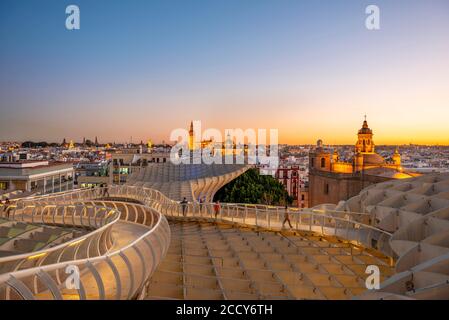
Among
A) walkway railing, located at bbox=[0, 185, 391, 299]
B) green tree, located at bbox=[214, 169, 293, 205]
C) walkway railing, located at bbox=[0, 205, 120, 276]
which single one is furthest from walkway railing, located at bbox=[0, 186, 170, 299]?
green tree, located at bbox=[214, 169, 293, 205]

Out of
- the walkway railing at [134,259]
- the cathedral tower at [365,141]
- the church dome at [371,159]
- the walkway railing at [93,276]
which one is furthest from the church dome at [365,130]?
the walkway railing at [93,276]

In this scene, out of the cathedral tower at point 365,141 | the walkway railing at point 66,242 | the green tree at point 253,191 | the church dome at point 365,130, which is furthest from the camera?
the church dome at point 365,130

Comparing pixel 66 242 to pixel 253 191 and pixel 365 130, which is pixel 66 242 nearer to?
pixel 253 191

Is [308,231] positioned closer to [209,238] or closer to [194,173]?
[209,238]

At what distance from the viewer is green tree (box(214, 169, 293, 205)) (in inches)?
1570

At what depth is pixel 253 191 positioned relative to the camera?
40000 millimetres

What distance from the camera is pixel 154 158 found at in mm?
79000

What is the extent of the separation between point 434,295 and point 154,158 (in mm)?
76382

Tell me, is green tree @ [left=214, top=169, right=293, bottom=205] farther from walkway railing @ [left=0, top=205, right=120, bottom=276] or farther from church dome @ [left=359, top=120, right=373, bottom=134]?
church dome @ [left=359, top=120, right=373, bottom=134]

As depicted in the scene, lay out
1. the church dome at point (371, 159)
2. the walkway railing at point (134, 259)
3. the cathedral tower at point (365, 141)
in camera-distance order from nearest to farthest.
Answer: the walkway railing at point (134, 259)
the church dome at point (371, 159)
the cathedral tower at point (365, 141)

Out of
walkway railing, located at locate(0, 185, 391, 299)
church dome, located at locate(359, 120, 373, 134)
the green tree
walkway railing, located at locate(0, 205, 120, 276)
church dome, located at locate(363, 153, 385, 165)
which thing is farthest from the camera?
church dome, located at locate(359, 120, 373, 134)

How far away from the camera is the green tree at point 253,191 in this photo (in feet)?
131

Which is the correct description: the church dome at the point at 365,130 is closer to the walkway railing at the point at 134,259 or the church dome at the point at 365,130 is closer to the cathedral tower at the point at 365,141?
the cathedral tower at the point at 365,141

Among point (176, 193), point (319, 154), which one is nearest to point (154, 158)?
point (319, 154)
